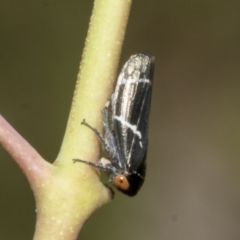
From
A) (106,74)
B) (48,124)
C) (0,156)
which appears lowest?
(0,156)

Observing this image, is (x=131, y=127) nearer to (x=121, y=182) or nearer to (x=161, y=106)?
(x=121, y=182)

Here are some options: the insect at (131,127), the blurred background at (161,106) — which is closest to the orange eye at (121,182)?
the insect at (131,127)

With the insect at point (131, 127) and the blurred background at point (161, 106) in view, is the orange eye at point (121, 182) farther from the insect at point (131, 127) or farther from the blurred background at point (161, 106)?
the blurred background at point (161, 106)

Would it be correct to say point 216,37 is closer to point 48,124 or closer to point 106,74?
point 48,124

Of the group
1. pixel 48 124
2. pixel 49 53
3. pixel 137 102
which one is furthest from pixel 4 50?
pixel 137 102

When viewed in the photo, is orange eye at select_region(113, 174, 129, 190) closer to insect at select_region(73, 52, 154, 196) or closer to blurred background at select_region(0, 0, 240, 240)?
insect at select_region(73, 52, 154, 196)

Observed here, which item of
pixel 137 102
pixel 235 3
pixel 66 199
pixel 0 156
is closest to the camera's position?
pixel 66 199

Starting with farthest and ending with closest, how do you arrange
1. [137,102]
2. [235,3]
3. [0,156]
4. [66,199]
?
[235,3] → [0,156] → [137,102] → [66,199]

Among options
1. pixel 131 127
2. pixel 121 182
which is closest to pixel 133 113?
pixel 131 127
